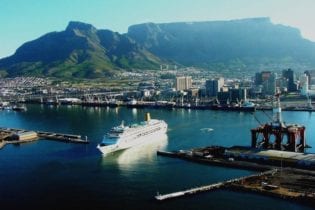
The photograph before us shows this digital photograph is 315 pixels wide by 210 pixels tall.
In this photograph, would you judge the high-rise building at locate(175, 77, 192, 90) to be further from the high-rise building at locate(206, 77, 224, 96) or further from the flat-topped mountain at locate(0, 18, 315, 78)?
the flat-topped mountain at locate(0, 18, 315, 78)

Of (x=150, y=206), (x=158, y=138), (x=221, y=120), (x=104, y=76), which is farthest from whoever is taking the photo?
(x=104, y=76)

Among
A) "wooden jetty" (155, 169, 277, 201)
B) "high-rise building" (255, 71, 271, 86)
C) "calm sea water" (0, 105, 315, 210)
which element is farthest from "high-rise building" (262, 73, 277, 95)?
"wooden jetty" (155, 169, 277, 201)

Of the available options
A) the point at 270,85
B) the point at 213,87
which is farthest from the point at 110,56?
the point at 270,85

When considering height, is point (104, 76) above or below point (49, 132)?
above

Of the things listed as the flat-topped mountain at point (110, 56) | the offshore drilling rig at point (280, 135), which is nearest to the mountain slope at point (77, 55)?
the flat-topped mountain at point (110, 56)

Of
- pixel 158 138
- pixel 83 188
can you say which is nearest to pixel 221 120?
pixel 158 138

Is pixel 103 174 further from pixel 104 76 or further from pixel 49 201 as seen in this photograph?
pixel 104 76

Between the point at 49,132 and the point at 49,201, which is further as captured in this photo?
the point at 49,132
